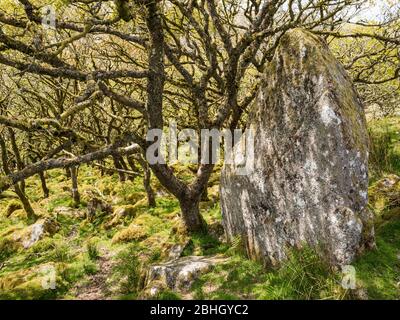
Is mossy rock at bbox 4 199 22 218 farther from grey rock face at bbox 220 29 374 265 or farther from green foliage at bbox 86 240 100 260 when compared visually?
grey rock face at bbox 220 29 374 265

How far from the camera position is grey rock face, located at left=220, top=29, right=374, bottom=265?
22.1 ft

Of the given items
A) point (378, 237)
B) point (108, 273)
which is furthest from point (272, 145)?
point (108, 273)

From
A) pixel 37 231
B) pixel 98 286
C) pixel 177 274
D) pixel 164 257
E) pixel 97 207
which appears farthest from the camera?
pixel 97 207

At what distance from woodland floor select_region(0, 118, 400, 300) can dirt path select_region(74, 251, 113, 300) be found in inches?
1.0

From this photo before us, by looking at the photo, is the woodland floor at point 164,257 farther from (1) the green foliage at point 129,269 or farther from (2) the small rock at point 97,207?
(2) the small rock at point 97,207

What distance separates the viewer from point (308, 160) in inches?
276

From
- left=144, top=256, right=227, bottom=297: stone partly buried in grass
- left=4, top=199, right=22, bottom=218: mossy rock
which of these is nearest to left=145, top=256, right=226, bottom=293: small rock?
left=144, top=256, right=227, bottom=297: stone partly buried in grass

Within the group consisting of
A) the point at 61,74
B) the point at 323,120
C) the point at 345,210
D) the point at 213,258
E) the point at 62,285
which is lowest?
the point at 62,285

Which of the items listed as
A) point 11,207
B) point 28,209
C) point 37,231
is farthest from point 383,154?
point 11,207

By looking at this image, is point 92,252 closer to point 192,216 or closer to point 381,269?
point 192,216

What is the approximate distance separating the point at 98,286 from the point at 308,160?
6447 mm
